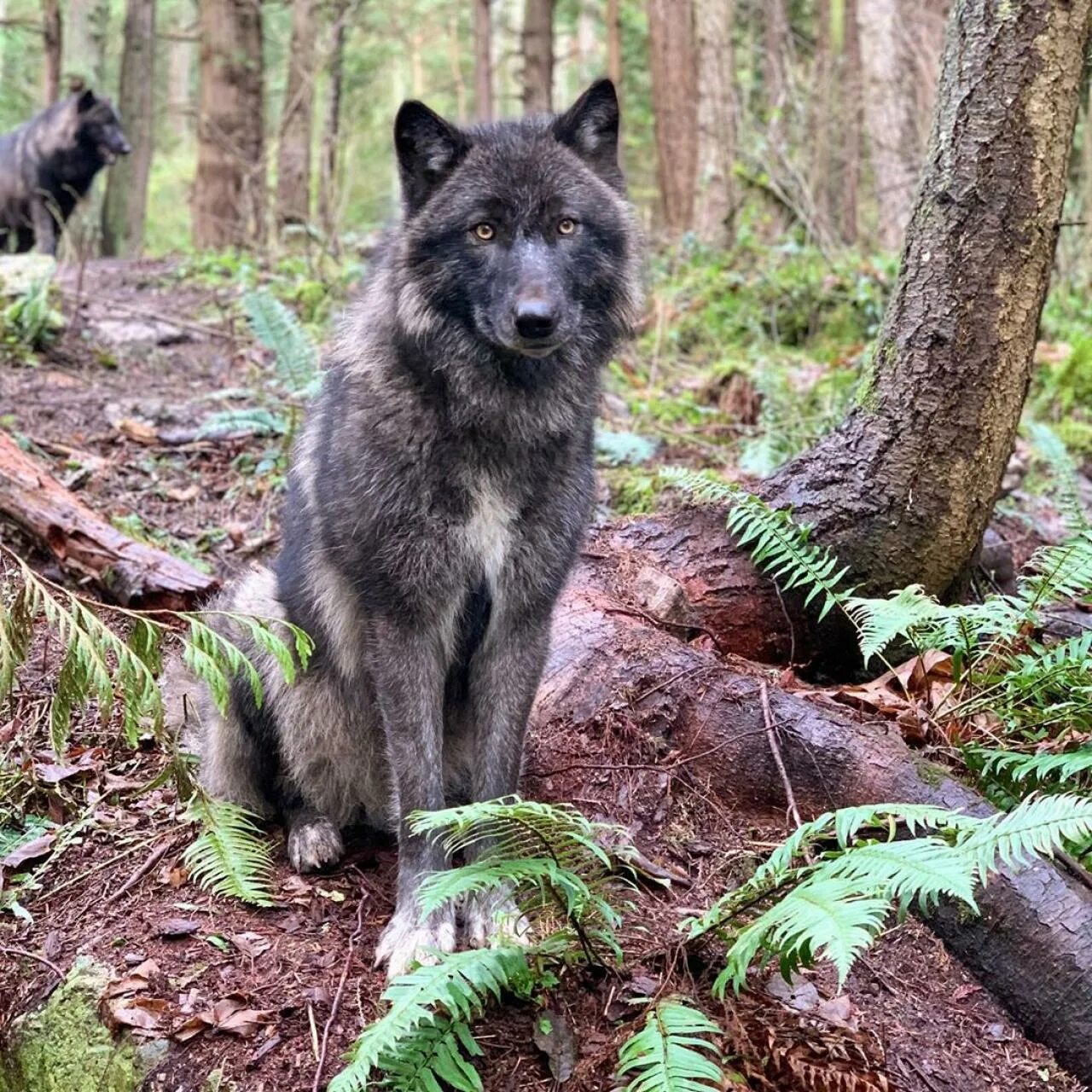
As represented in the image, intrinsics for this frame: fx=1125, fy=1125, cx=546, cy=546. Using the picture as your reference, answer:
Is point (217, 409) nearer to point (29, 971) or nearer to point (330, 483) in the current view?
point (330, 483)

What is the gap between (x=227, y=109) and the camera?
1549 cm

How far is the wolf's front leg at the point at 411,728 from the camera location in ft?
12.3

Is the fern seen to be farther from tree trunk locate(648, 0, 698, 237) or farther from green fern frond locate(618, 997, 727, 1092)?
tree trunk locate(648, 0, 698, 237)

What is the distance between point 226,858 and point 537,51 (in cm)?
1641

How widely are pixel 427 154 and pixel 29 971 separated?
2.97m

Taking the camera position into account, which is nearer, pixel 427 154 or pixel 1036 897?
pixel 1036 897

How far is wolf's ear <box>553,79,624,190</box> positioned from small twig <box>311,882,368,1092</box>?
2.73 m

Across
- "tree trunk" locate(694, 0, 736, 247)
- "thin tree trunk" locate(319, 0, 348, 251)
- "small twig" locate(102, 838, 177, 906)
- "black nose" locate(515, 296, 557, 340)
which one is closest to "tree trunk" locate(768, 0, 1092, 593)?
"black nose" locate(515, 296, 557, 340)

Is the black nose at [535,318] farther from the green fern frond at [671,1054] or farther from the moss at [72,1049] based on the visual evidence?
the moss at [72,1049]

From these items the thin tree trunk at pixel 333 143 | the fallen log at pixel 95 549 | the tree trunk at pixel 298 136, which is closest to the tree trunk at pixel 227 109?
the tree trunk at pixel 298 136

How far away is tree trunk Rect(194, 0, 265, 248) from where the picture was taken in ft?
50.5

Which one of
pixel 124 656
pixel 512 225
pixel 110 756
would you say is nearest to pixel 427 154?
pixel 512 225

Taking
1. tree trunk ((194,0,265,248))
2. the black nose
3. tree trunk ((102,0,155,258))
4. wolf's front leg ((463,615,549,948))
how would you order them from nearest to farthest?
the black nose, wolf's front leg ((463,615,549,948)), tree trunk ((194,0,265,248)), tree trunk ((102,0,155,258))

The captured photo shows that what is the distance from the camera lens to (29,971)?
349 centimetres
